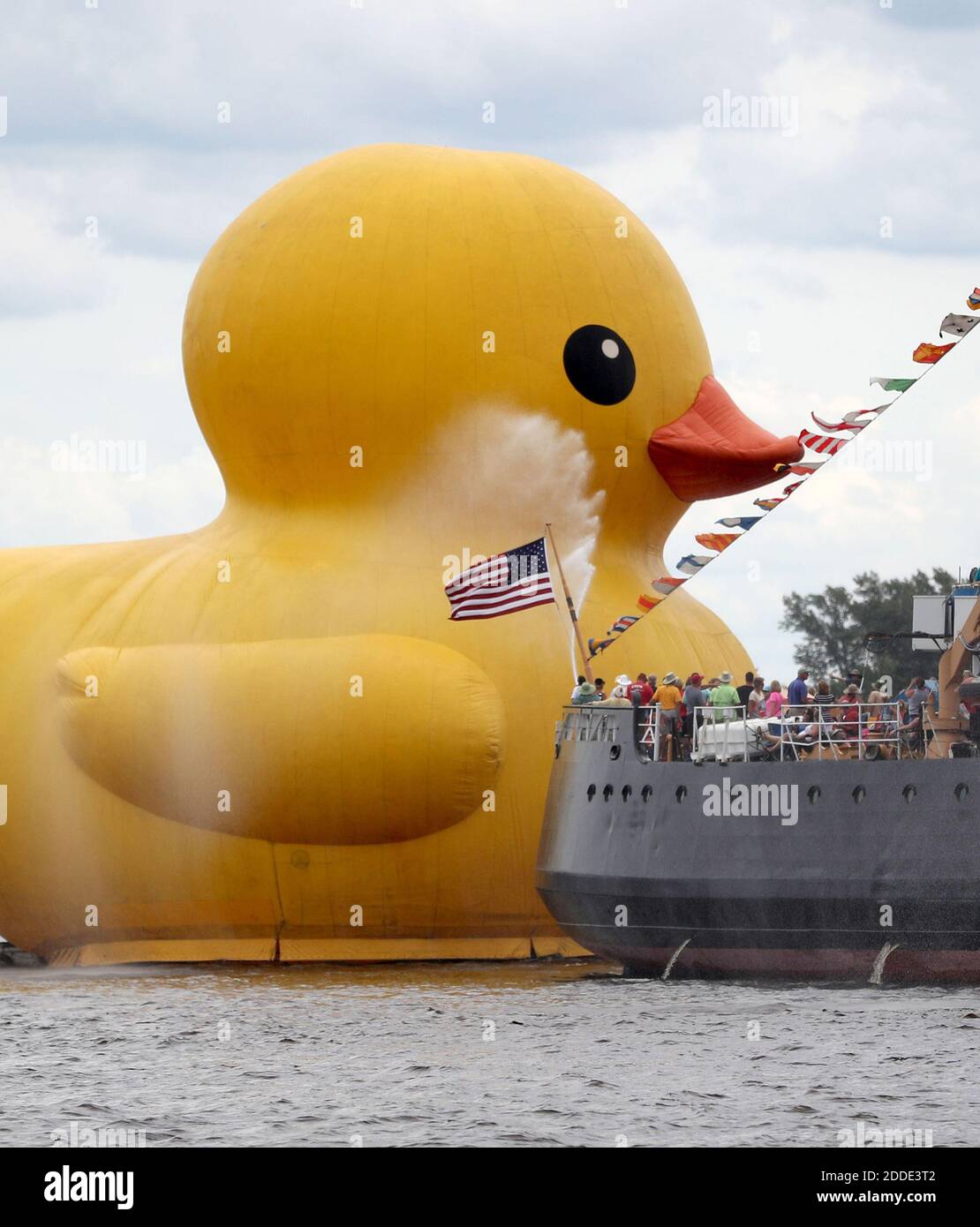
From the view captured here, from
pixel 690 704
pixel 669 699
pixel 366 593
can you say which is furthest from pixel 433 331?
pixel 690 704

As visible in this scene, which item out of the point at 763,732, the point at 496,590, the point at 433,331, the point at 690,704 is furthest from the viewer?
the point at 433,331

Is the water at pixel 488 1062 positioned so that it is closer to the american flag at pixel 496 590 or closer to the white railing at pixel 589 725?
the white railing at pixel 589 725

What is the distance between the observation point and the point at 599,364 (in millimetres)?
33438

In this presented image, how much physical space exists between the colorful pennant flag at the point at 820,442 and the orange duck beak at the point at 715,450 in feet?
13.9

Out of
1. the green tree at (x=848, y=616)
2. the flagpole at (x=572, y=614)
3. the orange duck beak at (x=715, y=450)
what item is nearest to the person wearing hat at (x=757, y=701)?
the flagpole at (x=572, y=614)

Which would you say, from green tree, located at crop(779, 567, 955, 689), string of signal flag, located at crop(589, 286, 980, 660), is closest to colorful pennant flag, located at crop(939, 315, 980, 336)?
string of signal flag, located at crop(589, 286, 980, 660)

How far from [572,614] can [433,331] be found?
3.95 meters

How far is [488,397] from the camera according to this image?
3303 centimetres

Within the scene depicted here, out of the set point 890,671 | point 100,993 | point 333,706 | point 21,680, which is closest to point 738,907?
point 333,706

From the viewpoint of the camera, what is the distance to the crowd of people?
94.2 ft

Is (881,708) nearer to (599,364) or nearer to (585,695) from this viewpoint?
(585,695)

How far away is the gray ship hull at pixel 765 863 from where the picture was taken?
27.4m

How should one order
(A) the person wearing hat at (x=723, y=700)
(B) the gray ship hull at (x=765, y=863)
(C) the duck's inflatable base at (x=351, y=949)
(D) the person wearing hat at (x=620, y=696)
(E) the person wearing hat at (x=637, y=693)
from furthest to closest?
(C) the duck's inflatable base at (x=351, y=949)
(E) the person wearing hat at (x=637, y=693)
(D) the person wearing hat at (x=620, y=696)
(A) the person wearing hat at (x=723, y=700)
(B) the gray ship hull at (x=765, y=863)
